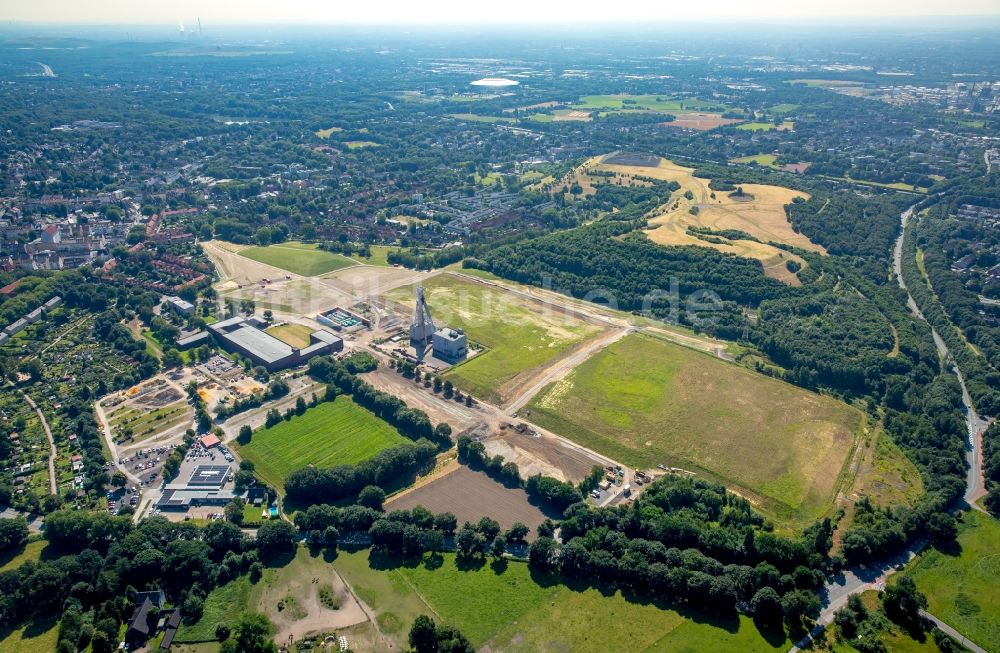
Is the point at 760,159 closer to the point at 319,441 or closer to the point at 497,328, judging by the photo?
the point at 497,328

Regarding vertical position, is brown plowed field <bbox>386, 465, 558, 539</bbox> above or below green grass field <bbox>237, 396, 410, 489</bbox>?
above

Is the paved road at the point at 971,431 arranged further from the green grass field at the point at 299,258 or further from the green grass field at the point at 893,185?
the green grass field at the point at 299,258

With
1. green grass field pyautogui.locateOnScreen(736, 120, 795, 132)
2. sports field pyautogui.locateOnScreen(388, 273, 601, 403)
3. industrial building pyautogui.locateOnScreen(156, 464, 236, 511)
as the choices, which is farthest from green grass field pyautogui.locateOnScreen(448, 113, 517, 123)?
industrial building pyautogui.locateOnScreen(156, 464, 236, 511)

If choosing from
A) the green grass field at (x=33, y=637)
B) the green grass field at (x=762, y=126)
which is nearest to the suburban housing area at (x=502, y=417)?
the green grass field at (x=33, y=637)

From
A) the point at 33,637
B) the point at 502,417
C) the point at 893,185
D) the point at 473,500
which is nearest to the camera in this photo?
the point at 33,637

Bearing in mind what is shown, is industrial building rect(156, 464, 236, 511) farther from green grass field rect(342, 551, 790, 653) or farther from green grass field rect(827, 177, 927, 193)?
green grass field rect(827, 177, 927, 193)

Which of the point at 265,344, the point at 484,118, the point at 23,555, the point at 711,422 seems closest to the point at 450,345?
the point at 265,344

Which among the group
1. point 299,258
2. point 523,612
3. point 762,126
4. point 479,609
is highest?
point 523,612
